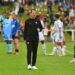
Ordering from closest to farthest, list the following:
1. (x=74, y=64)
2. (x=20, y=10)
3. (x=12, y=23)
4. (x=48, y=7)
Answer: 1. (x=74, y=64)
2. (x=12, y=23)
3. (x=20, y=10)
4. (x=48, y=7)

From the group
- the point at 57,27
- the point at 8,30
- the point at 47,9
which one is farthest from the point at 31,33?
the point at 47,9

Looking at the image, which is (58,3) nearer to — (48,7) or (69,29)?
(48,7)

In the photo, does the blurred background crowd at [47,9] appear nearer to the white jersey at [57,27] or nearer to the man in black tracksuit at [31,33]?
the white jersey at [57,27]

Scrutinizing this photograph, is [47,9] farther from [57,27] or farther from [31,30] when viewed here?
[31,30]

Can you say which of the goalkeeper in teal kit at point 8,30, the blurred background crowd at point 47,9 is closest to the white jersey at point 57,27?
the goalkeeper in teal kit at point 8,30

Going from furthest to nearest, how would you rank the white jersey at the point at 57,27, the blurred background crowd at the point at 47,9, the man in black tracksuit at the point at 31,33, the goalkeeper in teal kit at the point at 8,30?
the blurred background crowd at the point at 47,9
the goalkeeper in teal kit at the point at 8,30
the white jersey at the point at 57,27
the man in black tracksuit at the point at 31,33

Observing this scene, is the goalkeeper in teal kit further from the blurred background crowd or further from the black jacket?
the blurred background crowd

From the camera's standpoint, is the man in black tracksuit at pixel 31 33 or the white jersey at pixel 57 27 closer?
the man in black tracksuit at pixel 31 33

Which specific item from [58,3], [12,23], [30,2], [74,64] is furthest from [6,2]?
[74,64]

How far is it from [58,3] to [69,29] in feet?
29.6

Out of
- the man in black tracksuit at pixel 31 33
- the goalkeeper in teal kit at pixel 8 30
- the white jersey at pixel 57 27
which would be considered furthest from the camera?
the goalkeeper in teal kit at pixel 8 30

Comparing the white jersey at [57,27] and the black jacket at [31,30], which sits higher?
the black jacket at [31,30]

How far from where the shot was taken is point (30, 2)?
45969mm

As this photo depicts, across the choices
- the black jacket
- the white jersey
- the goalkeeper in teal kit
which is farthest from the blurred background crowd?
the black jacket
